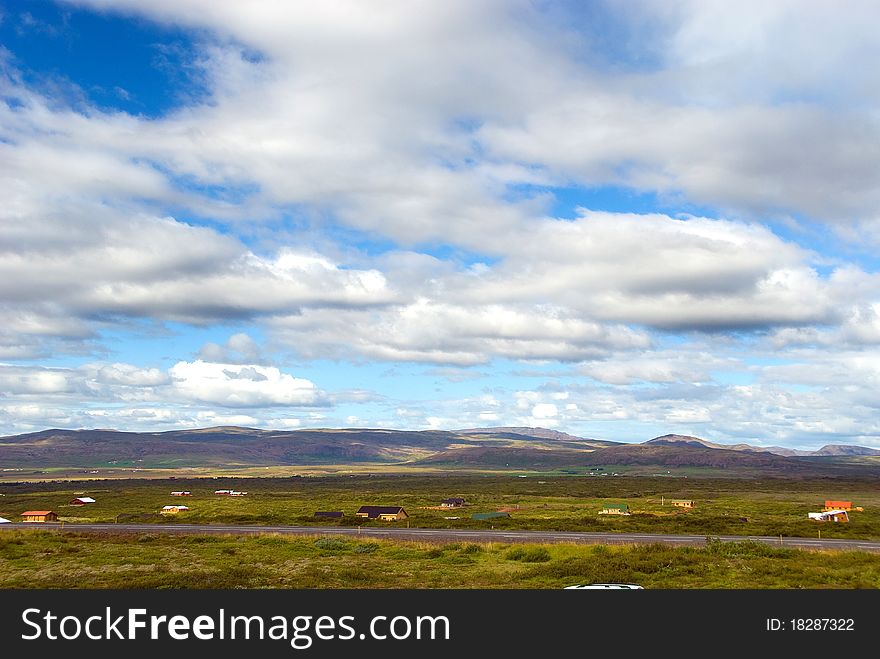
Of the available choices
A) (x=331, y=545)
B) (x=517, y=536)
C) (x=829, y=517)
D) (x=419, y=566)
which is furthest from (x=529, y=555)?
(x=829, y=517)

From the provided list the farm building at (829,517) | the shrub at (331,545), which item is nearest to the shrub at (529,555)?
the shrub at (331,545)

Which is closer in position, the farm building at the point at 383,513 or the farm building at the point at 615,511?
the farm building at the point at 383,513

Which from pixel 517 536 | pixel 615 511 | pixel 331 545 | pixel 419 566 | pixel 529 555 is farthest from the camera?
pixel 615 511

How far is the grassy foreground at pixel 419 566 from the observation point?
34406 millimetres

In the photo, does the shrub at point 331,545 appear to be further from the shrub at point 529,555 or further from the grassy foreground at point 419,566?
the shrub at point 529,555

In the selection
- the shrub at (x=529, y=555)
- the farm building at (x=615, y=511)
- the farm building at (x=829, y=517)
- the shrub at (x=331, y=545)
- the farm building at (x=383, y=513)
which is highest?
the shrub at (x=529, y=555)

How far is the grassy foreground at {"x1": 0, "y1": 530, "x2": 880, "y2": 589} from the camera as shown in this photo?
34.4 meters

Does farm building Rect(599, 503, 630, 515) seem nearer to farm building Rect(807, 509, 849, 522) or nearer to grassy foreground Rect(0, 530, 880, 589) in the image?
farm building Rect(807, 509, 849, 522)

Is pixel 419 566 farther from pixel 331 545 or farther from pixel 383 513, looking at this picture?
pixel 383 513

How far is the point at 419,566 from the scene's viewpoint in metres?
41.9

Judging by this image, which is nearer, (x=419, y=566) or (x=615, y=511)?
(x=419, y=566)

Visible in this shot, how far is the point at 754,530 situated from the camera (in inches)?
2756

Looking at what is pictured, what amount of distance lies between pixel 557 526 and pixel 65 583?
A: 54.4 m
